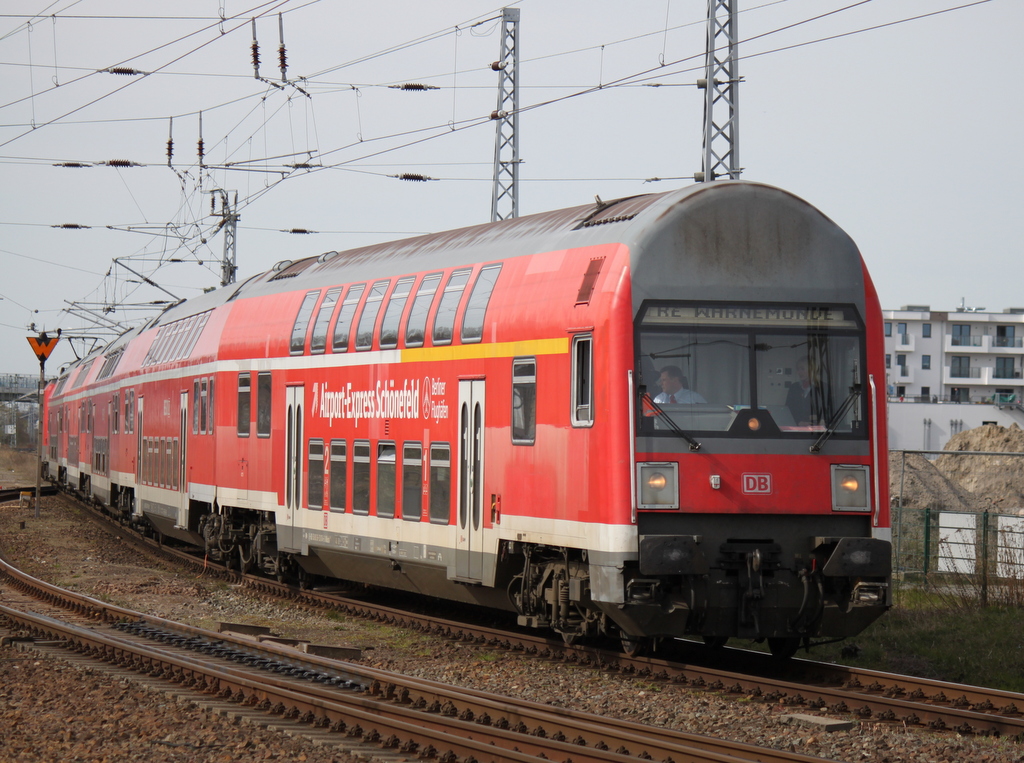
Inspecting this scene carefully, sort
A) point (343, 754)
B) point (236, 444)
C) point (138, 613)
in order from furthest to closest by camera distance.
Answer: point (236, 444)
point (138, 613)
point (343, 754)

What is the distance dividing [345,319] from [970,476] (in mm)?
29582

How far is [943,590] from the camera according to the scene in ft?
53.5

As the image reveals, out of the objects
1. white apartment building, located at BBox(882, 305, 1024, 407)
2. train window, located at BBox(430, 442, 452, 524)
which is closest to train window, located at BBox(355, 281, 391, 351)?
train window, located at BBox(430, 442, 452, 524)

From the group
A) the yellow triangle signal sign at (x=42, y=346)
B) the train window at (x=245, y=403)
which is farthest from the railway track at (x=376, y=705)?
the yellow triangle signal sign at (x=42, y=346)

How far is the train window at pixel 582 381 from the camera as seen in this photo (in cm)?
1094

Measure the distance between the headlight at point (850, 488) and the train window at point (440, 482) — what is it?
431 cm

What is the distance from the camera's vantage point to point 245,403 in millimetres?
18453

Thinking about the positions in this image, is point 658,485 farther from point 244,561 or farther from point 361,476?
point 244,561

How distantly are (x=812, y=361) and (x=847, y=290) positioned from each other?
0.77m

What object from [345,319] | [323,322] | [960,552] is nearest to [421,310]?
[345,319]

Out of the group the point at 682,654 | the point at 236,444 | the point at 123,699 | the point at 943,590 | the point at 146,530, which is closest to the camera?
the point at 123,699

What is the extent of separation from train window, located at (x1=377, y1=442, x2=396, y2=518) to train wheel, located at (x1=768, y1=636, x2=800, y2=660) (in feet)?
16.1

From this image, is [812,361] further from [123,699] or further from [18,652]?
[18,652]

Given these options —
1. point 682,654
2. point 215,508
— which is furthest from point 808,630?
point 215,508
